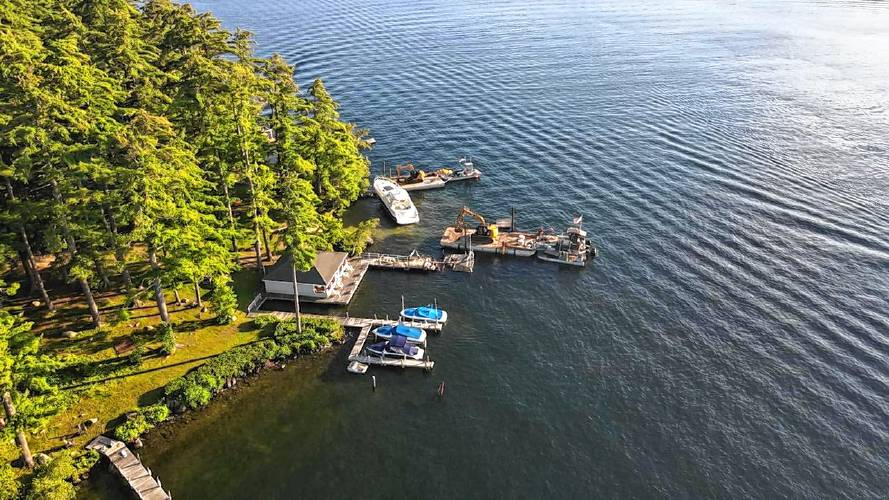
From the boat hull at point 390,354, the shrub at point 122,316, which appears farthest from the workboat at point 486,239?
the shrub at point 122,316

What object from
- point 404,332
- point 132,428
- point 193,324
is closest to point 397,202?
point 404,332

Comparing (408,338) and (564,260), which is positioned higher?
(564,260)

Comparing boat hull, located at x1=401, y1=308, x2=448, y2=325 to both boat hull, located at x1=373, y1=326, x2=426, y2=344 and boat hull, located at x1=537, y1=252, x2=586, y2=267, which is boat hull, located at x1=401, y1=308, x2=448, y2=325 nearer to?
boat hull, located at x1=373, y1=326, x2=426, y2=344

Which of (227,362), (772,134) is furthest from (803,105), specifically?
(227,362)

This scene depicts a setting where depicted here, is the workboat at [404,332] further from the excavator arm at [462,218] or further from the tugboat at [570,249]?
the tugboat at [570,249]

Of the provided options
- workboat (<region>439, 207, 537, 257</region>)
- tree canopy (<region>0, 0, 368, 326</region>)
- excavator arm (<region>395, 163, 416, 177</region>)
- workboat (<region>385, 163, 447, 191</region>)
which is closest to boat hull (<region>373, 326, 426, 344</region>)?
tree canopy (<region>0, 0, 368, 326</region>)

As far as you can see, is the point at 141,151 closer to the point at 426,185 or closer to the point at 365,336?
the point at 365,336
